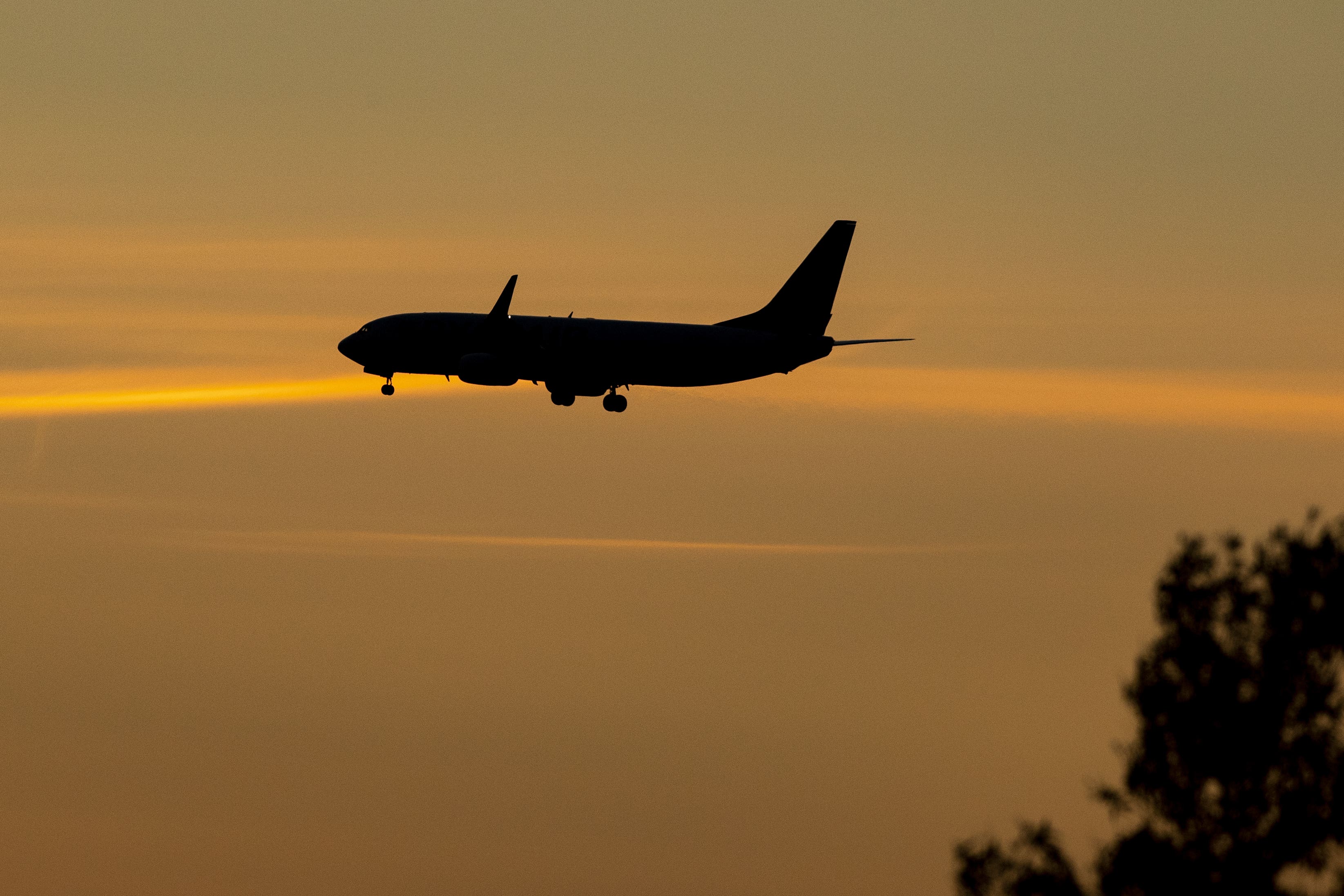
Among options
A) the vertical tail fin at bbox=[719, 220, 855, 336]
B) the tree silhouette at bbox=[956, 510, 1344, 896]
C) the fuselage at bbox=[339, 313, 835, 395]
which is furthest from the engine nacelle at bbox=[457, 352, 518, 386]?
the tree silhouette at bbox=[956, 510, 1344, 896]

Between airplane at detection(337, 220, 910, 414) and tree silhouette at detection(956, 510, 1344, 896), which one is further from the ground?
airplane at detection(337, 220, 910, 414)

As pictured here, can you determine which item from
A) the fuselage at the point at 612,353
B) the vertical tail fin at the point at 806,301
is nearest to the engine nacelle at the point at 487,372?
the fuselage at the point at 612,353

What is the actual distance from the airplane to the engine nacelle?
0.04 m

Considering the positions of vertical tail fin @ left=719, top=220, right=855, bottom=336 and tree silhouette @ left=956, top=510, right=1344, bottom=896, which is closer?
tree silhouette @ left=956, top=510, right=1344, bottom=896

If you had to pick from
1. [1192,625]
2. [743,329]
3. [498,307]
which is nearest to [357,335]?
[498,307]

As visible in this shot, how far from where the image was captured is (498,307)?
468 ft

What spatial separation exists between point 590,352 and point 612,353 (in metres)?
1.20

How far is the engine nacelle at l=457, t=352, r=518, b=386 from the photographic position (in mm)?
142500

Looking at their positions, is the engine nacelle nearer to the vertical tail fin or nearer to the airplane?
the airplane

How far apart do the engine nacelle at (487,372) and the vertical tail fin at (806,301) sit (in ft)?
41.8

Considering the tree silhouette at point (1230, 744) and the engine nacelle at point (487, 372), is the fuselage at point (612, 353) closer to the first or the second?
the engine nacelle at point (487, 372)

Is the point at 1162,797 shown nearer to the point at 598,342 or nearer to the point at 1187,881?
the point at 1187,881

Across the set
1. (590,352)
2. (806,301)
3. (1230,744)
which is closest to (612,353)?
(590,352)

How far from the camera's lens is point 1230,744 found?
85812 millimetres
